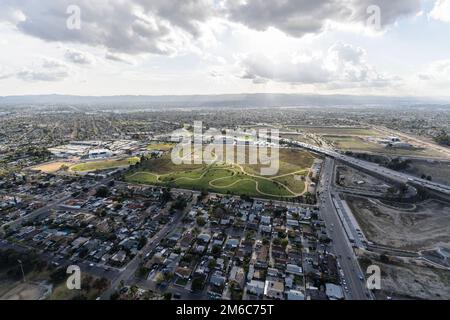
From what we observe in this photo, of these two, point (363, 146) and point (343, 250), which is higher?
point (363, 146)

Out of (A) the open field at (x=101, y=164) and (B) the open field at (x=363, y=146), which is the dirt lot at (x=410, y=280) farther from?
(B) the open field at (x=363, y=146)

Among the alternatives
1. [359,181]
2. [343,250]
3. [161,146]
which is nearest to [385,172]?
[359,181]

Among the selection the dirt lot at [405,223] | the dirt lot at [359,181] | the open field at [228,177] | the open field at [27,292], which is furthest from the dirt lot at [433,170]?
the open field at [27,292]

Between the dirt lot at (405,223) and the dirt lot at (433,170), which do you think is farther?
the dirt lot at (433,170)

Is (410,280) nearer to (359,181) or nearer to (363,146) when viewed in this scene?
(359,181)

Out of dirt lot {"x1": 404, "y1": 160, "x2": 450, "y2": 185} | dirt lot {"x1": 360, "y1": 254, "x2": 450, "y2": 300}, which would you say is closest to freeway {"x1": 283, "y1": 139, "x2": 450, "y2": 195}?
dirt lot {"x1": 404, "y1": 160, "x2": 450, "y2": 185}
